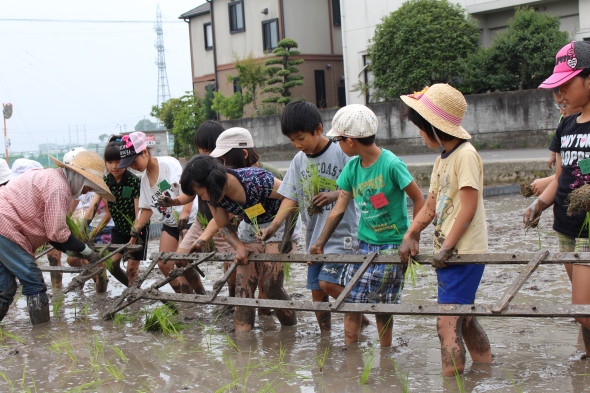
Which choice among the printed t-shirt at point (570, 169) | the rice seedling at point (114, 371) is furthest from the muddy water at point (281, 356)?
the printed t-shirt at point (570, 169)

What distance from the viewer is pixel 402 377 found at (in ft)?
12.7

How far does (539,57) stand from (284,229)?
1471 cm

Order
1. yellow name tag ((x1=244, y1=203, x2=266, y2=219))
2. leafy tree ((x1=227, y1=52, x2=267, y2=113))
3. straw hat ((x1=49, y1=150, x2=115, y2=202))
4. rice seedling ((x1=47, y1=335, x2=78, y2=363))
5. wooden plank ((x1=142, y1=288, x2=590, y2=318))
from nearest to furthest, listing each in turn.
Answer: wooden plank ((x1=142, y1=288, x2=590, y2=318)), rice seedling ((x1=47, y1=335, x2=78, y2=363)), yellow name tag ((x1=244, y1=203, x2=266, y2=219)), straw hat ((x1=49, y1=150, x2=115, y2=202)), leafy tree ((x1=227, y1=52, x2=267, y2=113))

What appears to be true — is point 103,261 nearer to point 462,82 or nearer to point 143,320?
point 143,320

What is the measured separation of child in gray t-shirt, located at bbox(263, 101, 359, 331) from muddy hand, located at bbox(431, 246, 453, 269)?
3.22 feet

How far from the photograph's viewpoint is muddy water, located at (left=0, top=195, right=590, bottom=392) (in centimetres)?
390

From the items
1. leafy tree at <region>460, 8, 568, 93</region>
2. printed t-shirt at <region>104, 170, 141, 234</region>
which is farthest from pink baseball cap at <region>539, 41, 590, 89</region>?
leafy tree at <region>460, 8, 568, 93</region>

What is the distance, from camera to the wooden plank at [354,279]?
3963 mm

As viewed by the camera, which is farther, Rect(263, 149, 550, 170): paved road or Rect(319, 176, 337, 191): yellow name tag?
Rect(263, 149, 550, 170): paved road

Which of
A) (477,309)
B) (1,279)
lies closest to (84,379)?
(1,279)

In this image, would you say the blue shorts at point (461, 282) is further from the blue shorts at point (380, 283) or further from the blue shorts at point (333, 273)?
the blue shorts at point (333, 273)

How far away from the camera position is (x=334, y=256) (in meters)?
4.40

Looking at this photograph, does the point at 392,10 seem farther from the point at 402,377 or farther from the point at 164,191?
the point at 402,377

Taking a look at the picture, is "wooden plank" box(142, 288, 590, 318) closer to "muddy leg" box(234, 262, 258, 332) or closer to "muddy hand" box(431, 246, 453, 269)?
"muddy hand" box(431, 246, 453, 269)
